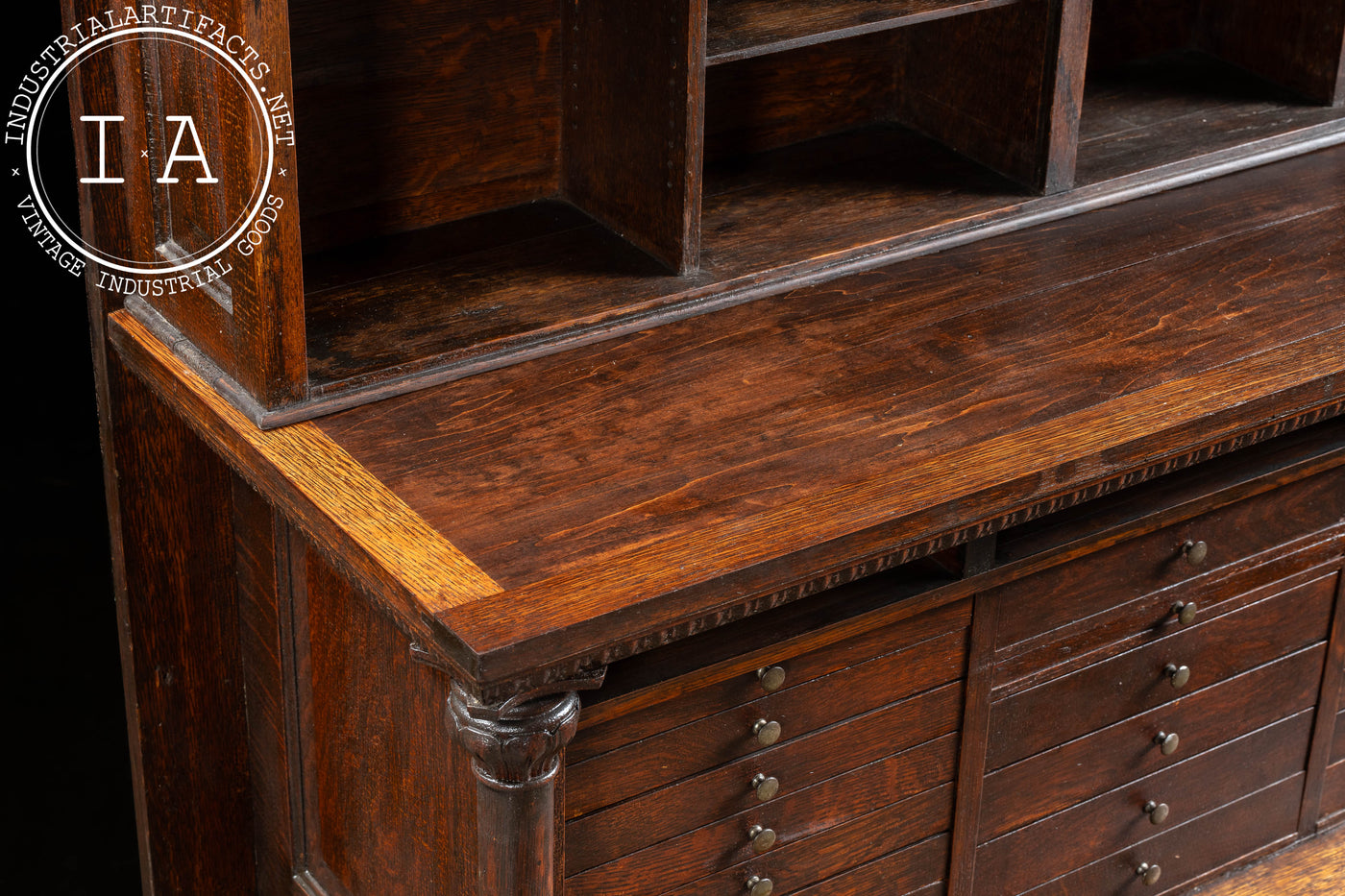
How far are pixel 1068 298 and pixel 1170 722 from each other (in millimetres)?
559

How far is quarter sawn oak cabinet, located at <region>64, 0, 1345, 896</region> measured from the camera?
5.71ft

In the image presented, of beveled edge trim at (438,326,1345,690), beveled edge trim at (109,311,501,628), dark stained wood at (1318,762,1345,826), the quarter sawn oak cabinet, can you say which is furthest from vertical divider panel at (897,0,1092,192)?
beveled edge trim at (109,311,501,628)

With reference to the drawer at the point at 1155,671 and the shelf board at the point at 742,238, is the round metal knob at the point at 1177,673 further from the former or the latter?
the shelf board at the point at 742,238

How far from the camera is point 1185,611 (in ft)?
7.14

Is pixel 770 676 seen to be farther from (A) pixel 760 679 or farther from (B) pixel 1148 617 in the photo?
(B) pixel 1148 617

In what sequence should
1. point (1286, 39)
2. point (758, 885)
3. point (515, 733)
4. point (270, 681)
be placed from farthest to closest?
point (1286, 39) < point (270, 681) < point (758, 885) < point (515, 733)

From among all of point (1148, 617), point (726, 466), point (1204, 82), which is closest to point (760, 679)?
point (726, 466)

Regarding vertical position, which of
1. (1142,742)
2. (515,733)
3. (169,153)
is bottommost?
(1142,742)

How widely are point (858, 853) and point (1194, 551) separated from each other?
539 millimetres

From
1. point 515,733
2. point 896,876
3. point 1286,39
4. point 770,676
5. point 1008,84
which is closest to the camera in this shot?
point 515,733

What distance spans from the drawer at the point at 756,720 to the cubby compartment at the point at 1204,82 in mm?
779

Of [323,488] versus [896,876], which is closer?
[323,488]

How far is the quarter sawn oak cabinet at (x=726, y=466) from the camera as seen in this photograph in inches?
68.6

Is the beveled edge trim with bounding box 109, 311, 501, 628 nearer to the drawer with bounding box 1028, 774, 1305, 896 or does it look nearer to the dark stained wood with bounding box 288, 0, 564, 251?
the dark stained wood with bounding box 288, 0, 564, 251
